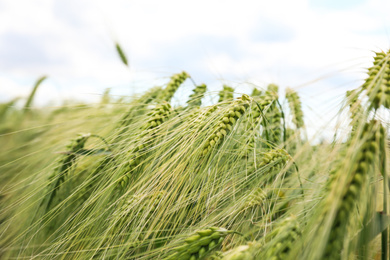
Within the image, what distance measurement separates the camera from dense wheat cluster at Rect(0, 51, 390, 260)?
22.7 inches

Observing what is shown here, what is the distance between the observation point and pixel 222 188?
3.11 feet

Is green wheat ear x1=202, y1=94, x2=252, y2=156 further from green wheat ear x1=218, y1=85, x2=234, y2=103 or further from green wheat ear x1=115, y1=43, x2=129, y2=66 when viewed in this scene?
green wheat ear x1=115, y1=43, x2=129, y2=66

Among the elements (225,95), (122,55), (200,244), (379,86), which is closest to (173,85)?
(225,95)

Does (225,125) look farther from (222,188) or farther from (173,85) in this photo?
(173,85)

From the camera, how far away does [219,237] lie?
2.48 ft

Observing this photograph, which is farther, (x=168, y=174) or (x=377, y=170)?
(x=168, y=174)

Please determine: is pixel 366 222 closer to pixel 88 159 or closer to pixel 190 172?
pixel 190 172

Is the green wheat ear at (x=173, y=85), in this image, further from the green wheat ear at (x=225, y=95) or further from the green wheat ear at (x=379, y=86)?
the green wheat ear at (x=379, y=86)

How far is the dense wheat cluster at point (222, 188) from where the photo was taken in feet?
1.89

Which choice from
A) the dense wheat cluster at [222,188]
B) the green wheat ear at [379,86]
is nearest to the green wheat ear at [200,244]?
the dense wheat cluster at [222,188]

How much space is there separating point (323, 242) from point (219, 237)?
283 mm

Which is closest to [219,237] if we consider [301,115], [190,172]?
[190,172]

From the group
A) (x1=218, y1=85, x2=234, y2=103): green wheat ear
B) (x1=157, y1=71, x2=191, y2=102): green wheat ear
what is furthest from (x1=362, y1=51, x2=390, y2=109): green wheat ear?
(x1=157, y1=71, x2=191, y2=102): green wheat ear

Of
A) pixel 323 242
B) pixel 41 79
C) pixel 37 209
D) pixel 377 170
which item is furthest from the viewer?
pixel 41 79
